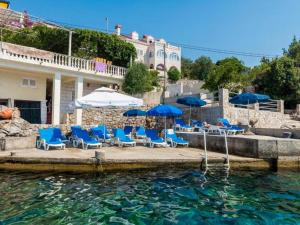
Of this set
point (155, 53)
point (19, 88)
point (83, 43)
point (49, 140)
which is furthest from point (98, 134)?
point (155, 53)

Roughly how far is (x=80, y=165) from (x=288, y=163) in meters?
8.18

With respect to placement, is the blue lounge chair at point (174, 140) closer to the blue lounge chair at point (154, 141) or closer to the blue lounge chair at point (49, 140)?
the blue lounge chair at point (154, 141)

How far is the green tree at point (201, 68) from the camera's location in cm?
6297

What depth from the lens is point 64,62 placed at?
77.3ft

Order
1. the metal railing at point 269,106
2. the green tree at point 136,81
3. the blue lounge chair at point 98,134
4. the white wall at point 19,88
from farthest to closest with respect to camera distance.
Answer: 1. the green tree at point 136,81
2. the metal railing at point 269,106
3. the white wall at point 19,88
4. the blue lounge chair at point 98,134

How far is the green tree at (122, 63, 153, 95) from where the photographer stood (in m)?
25.8

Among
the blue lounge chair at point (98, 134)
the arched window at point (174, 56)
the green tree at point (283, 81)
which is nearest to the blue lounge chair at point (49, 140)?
the blue lounge chair at point (98, 134)

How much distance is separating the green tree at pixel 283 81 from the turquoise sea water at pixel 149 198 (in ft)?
67.2

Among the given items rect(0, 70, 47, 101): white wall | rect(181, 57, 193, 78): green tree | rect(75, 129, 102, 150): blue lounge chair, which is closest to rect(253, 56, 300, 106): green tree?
rect(75, 129, 102, 150): blue lounge chair

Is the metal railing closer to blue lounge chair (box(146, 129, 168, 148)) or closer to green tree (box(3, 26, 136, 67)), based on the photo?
blue lounge chair (box(146, 129, 168, 148))

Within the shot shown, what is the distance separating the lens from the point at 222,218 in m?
6.05

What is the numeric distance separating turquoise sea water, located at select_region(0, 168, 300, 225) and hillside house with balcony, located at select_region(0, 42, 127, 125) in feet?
44.6

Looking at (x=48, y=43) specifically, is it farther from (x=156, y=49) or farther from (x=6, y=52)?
(x=156, y=49)

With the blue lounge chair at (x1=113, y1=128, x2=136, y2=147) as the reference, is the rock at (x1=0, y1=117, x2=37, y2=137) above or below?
above
